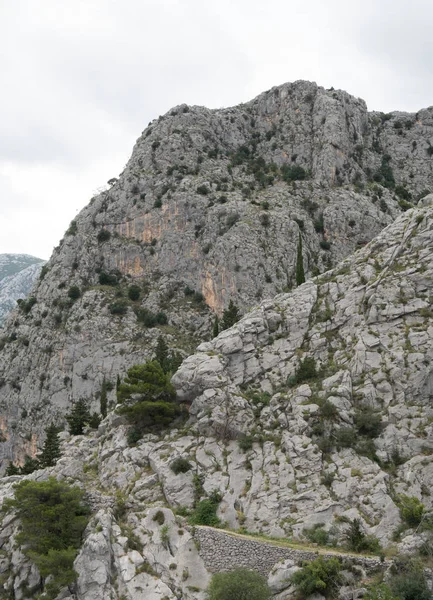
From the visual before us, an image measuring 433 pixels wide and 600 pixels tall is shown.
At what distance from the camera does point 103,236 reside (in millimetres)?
89500

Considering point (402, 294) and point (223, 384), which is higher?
point (402, 294)

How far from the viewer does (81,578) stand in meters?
26.5

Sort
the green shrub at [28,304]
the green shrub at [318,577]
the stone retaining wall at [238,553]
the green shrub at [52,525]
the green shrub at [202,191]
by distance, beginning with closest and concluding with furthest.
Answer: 1. the green shrub at [318,577]
2. the stone retaining wall at [238,553]
3. the green shrub at [52,525]
4. the green shrub at [202,191]
5. the green shrub at [28,304]

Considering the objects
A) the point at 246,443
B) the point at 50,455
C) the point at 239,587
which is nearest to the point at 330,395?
the point at 246,443

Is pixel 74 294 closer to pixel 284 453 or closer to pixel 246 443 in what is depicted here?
pixel 246 443

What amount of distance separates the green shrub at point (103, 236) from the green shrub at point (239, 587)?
72.4m

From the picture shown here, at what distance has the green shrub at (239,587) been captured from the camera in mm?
22500

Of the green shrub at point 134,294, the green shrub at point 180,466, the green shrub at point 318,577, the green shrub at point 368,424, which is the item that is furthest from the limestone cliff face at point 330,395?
the green shrub at point 134,294

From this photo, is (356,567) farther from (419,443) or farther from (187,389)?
(187,389)

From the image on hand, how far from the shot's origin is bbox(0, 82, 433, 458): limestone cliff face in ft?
254

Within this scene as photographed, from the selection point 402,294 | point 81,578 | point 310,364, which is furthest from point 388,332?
point 81,578

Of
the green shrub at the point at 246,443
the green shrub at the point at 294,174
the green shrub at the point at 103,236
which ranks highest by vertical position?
the green shrub at the point at 294,174

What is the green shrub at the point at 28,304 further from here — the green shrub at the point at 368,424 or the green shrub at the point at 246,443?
the green shrub at the point at 368,424

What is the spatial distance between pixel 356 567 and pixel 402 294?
2082cm
